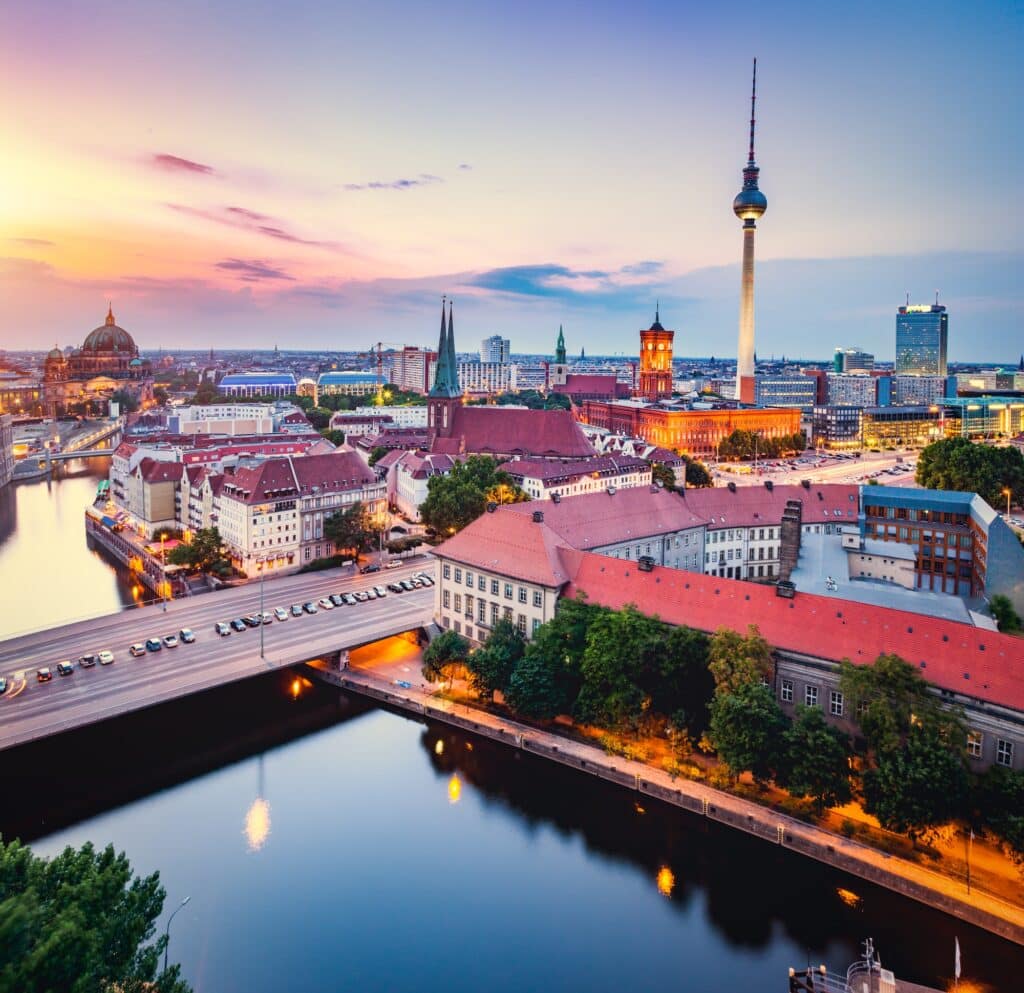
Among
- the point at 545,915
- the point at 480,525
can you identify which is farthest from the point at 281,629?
the point at 545,915

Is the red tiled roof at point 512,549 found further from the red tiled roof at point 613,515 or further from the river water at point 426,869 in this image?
the river water at point 426,869

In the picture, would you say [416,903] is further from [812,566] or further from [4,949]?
[812,566]

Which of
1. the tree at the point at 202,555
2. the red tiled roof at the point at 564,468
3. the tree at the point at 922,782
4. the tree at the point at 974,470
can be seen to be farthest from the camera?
the red tiled roof at the point at 564,468

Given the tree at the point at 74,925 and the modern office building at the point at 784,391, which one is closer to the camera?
the tree at the point at 74,925

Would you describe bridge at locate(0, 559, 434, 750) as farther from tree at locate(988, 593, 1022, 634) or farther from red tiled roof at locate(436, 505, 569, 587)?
tree at locate(988, 593, 1022, 634)

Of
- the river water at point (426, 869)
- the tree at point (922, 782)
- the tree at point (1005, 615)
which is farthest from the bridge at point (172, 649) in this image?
the tree at point (1005, 615)

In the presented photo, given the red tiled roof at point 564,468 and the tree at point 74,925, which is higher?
the red tiled roof at point 564,468
